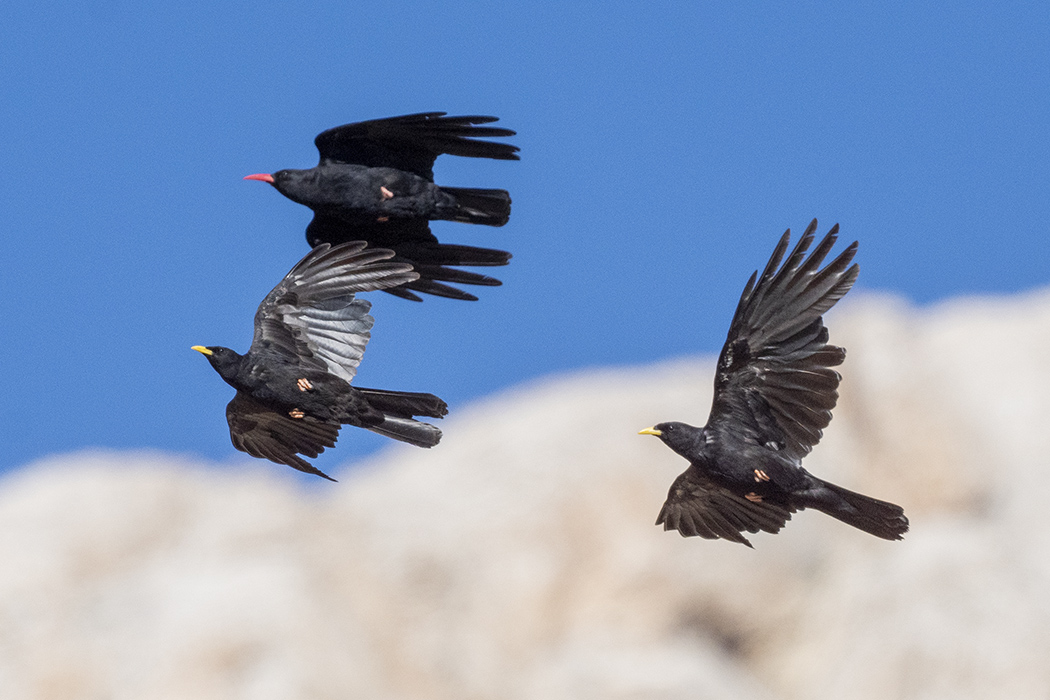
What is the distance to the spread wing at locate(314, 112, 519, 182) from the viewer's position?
13.4 metres

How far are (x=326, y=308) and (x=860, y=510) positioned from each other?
3963 mm

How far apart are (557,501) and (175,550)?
268 inches

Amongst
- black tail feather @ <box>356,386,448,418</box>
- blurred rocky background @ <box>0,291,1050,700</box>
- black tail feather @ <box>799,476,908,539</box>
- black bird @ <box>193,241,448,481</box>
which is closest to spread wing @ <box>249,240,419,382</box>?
black bird @ <box>193,241,448,481</box>

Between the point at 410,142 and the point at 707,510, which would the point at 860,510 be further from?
the point at 410,142

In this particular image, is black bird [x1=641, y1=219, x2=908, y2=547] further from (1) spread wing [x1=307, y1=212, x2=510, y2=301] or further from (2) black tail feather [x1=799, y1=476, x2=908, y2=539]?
(1) spread wing [x1=307, y1=212, x2=510, y2=301]

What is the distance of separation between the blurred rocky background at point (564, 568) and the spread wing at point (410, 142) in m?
14.5

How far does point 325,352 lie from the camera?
11859 millimetres

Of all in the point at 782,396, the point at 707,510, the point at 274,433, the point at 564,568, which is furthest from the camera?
the point at 564,568

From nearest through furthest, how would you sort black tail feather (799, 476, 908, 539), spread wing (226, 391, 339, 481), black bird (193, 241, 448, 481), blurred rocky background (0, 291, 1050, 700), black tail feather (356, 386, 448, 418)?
black tail feather (799, 476, 908, 539) < black bird (193, 241, 448, 481) < black tail feather (356, 386, 448, 418) < spread wing (226, 391, 339, 481) < blurred rocky background (0, 291, 1050, 700)

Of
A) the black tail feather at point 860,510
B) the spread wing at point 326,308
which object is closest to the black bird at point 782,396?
the black tail feather at point 860,510

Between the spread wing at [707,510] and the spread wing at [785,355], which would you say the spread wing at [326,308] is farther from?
the spread wing at [707,510]

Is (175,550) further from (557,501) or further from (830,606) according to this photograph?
(830,606)

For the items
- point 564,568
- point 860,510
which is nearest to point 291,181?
point 860,510

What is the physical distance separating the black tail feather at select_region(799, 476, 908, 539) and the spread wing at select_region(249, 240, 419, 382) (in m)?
3.21
